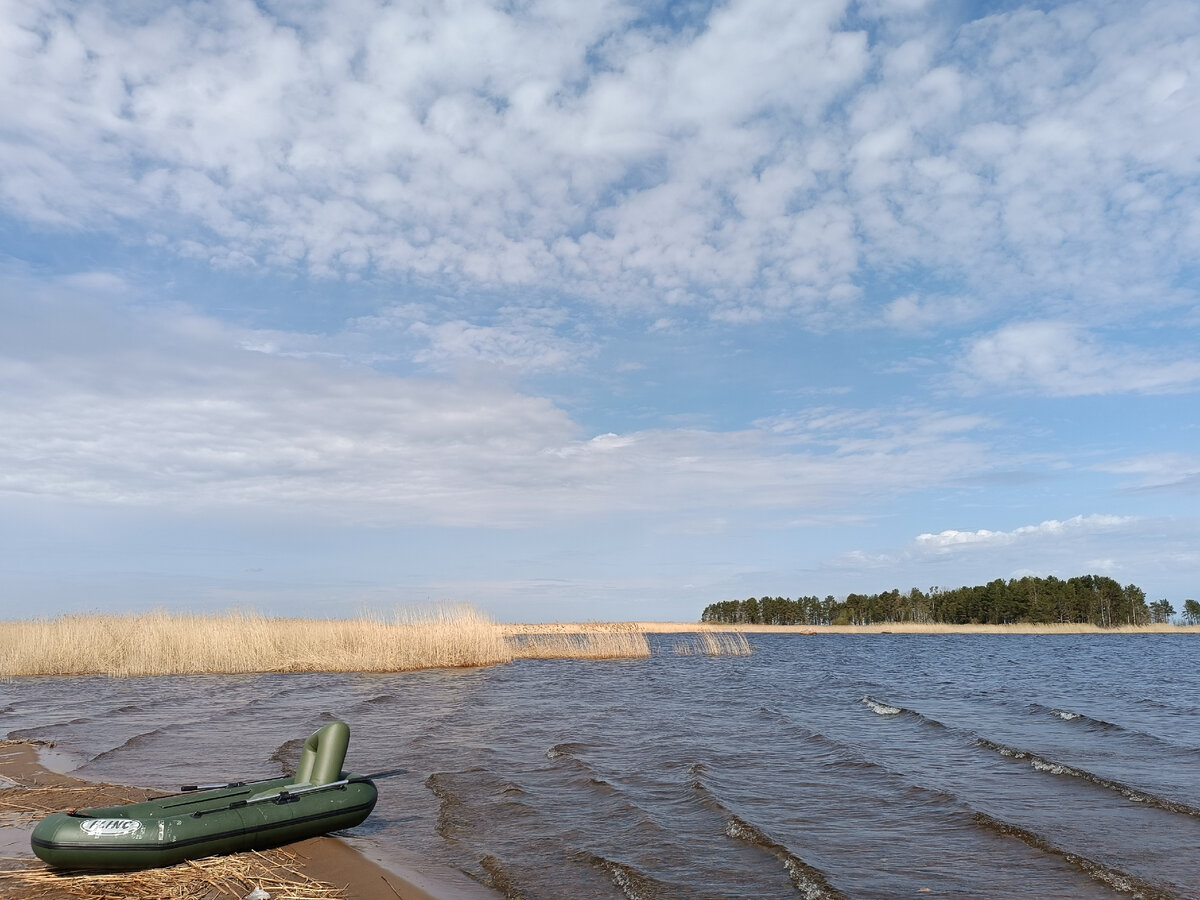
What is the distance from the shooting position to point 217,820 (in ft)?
21.2

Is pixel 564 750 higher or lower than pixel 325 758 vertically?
lower

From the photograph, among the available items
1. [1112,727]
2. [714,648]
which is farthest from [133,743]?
[714,648]

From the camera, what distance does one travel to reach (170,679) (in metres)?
25.2

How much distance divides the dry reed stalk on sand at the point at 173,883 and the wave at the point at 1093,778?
9.53 meters

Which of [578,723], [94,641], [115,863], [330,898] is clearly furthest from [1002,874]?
[94,641]

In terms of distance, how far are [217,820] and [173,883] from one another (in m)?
0.55

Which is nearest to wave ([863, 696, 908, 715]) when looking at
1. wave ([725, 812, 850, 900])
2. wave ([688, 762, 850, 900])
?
wave ([688, 762, 850, 900])

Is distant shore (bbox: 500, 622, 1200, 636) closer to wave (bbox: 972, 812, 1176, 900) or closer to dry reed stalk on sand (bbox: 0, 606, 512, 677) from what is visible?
dry reed stalk on sand (bbox: 0, 606, 512, 677)

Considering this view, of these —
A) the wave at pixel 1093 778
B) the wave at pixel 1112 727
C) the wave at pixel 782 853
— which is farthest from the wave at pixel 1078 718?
the wave at pixel 782 853

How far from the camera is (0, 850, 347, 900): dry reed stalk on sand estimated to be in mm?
5793

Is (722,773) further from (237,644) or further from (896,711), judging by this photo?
(237,644)

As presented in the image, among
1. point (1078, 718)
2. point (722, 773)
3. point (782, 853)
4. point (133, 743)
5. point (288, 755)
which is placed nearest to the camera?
point (782, 853)

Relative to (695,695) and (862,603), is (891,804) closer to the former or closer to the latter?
Result: (695,695)

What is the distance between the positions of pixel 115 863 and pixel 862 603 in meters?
118
